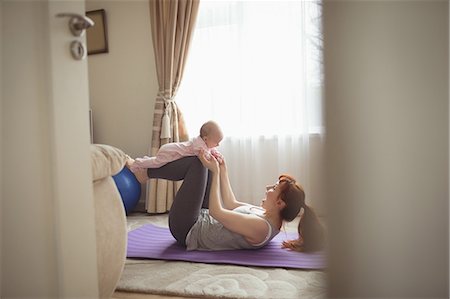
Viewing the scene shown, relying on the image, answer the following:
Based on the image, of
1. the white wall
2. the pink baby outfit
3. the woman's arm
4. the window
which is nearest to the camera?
the white wall

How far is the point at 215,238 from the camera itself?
1.95m

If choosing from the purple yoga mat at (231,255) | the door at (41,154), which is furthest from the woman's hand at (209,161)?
the door at (41,154)

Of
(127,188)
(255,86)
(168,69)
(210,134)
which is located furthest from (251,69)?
(127,188)

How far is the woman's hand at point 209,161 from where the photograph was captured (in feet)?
6.35

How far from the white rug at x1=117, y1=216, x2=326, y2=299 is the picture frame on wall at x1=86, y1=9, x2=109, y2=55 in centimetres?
272

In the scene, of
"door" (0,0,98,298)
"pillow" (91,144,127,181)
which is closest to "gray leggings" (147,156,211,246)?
"pillow" (91,144,127,181)

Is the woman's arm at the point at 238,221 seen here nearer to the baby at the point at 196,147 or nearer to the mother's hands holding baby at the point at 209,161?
the mother's hands holding baby at the point at 209,161

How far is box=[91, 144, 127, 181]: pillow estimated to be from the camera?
101cm

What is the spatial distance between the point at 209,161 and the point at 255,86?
1.46 meters

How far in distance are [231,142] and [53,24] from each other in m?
2.60

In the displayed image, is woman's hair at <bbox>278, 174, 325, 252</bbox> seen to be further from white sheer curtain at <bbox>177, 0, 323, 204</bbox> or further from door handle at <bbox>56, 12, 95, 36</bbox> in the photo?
door handle at <bbox>56, 12, 95, 36</bbox>

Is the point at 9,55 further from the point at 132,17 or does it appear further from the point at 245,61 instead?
the point at 132,17

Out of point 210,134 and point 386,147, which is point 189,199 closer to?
point 210,134

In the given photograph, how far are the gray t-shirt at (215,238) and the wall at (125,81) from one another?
1.87 m
